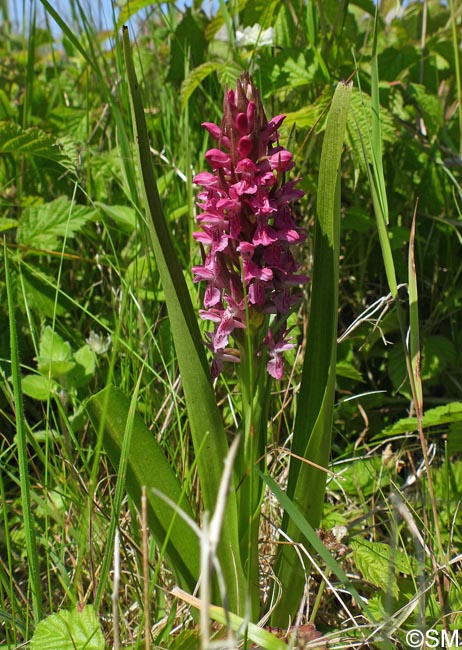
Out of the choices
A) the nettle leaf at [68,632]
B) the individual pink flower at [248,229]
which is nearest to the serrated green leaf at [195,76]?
the individual pink flower at [248,229]

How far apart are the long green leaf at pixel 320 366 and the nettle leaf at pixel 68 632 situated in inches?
14.9

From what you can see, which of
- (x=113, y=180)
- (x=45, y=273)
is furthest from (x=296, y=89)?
(x=45, y=273)

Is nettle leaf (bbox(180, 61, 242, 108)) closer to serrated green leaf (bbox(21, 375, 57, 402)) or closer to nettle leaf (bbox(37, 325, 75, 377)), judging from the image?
nettle leaf (bbox(37, 325, 75, 377))

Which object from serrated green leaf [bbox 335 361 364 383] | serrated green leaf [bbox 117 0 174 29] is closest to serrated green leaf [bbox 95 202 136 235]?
serrated green leaf [bbox 117 0 174 29]

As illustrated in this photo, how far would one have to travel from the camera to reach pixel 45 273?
6.77 ft

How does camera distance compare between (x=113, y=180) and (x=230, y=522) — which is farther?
(x=113, y=180)

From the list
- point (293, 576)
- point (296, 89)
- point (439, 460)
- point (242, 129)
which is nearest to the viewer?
point (242, 129)

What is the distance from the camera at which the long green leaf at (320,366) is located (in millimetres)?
1128

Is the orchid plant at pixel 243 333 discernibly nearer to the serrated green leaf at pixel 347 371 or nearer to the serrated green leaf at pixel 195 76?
the serrated green leaf at pixel 347 371

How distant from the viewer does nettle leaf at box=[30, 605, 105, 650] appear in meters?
1.09

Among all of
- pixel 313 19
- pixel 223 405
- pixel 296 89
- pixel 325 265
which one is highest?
pixel 313 19

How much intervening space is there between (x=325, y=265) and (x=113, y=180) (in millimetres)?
1494

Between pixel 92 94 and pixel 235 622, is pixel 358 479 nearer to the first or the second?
pixel 235 622

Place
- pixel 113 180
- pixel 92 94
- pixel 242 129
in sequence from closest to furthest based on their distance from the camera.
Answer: pixel 242 129 < pixel 113 180 < pixel 92 94
